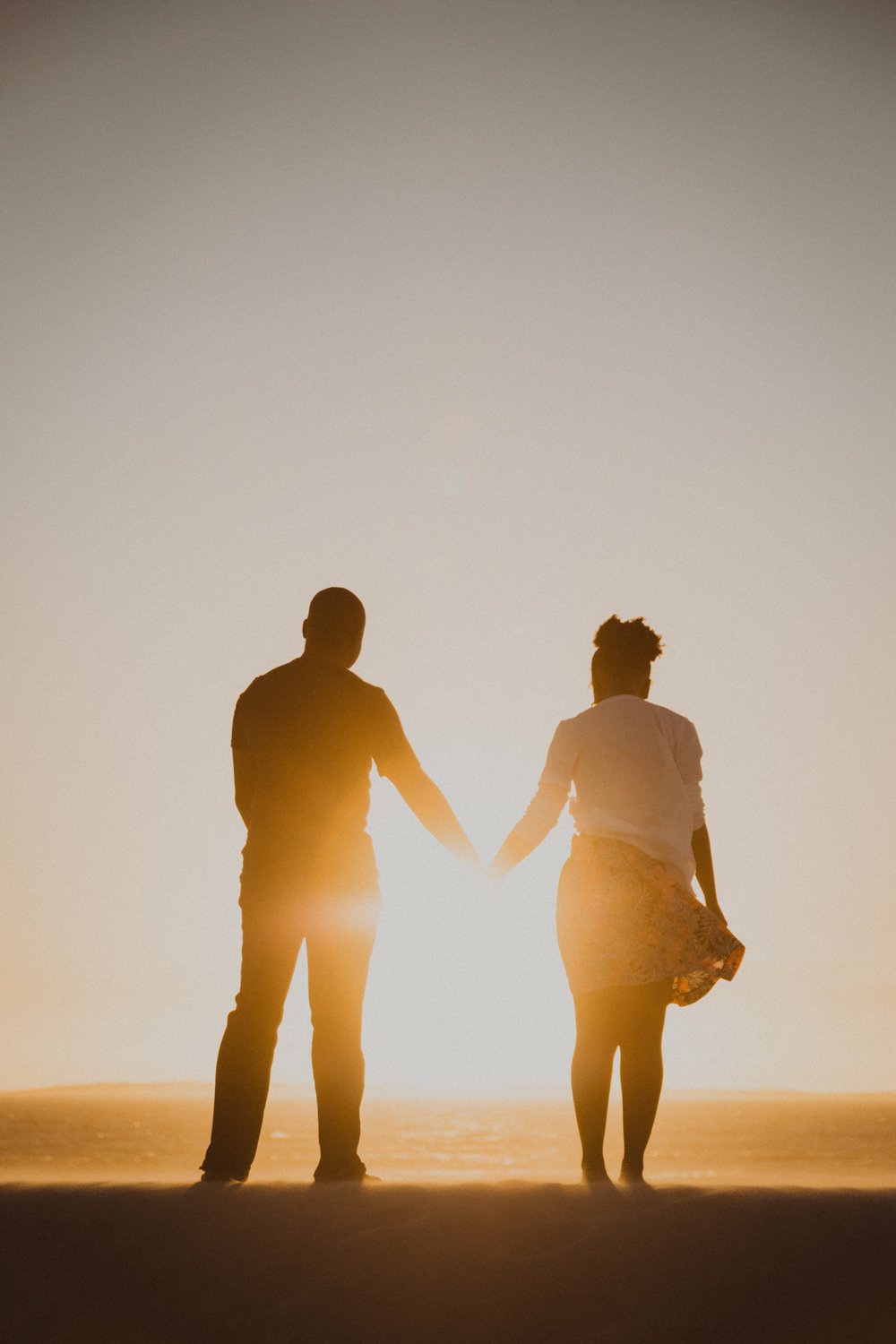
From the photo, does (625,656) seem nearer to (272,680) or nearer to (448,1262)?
(272,680)

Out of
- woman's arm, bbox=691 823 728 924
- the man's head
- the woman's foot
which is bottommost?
the woman's foot

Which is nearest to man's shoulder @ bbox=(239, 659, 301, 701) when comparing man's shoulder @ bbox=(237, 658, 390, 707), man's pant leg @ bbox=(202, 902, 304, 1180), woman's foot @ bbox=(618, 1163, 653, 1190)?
man's shoulder @ bbox=(237, 658, 390, 707)

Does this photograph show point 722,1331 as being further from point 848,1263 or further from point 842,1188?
point 842,1188

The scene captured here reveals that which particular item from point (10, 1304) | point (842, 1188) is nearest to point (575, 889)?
point (842, 1188)

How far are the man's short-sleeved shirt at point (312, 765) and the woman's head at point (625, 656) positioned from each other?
115cm

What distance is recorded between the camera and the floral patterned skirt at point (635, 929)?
6547 millimetres

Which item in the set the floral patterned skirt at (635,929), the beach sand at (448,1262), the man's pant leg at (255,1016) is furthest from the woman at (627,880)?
the man's pant leg at (255,1016)

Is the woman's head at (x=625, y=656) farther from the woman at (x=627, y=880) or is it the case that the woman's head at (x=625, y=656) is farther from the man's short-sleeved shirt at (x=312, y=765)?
the man's short-sleeved shirt at (x=312, y=765)

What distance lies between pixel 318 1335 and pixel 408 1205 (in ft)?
2.39

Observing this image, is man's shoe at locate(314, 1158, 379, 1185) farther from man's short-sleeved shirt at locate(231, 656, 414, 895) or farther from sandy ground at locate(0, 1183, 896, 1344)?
man's short-sleeved shirt at locate(231, 656, 414, 895)

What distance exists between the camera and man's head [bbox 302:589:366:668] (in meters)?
7.14

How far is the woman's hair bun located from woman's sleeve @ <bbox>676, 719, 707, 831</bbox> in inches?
18.0

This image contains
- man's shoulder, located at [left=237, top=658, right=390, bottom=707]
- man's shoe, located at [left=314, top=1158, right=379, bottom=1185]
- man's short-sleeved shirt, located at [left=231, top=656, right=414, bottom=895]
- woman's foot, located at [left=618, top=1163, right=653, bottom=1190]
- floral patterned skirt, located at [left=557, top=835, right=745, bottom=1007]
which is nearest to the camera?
woman's foot, located at [left=618, top=1163, right=653, bottom=1190]

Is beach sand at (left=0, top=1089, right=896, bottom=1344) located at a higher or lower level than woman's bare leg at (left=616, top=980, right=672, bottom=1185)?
lower
